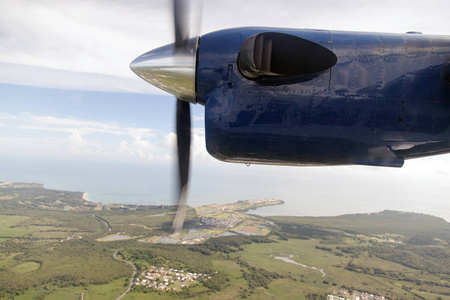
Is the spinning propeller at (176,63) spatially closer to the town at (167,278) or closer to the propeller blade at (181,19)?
the propeller blade at (181,19)

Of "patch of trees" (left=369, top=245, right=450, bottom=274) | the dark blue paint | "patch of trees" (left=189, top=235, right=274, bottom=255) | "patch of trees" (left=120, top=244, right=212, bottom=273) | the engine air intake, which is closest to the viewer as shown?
the engine air intake

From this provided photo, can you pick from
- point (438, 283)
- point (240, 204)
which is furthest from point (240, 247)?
point (240, 204)

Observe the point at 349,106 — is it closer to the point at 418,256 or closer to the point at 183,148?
the point at 183,148

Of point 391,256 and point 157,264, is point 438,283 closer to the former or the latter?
point 391,256

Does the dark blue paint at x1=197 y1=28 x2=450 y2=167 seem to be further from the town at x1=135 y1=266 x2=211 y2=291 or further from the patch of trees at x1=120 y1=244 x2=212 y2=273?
the patch of trees at x1=120 y1=244 x2=212 y2=273

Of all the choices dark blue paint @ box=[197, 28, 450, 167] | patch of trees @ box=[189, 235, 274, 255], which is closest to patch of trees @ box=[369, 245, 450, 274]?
patch of trees @ box=[189, 235, 274, 255]
